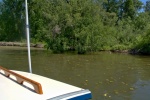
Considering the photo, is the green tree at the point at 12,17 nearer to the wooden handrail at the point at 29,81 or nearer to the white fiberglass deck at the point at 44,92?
the wooden handrail at the point at 29,81

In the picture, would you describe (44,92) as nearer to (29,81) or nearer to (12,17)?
(29,81)

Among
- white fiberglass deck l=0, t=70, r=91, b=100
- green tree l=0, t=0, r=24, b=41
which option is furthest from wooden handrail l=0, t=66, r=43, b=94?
green tree l=0, t=0, r=24, b=41

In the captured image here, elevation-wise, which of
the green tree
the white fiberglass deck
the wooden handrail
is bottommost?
the white fiberglass deck

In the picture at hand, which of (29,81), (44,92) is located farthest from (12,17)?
(44,92)

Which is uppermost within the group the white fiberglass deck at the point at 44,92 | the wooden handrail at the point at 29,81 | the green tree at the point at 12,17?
the green tree at the point at 12,17

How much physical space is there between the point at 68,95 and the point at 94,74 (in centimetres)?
879

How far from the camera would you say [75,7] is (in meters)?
24.6

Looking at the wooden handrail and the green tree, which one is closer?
the wooden handrail

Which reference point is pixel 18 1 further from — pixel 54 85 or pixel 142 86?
pixel 54 85

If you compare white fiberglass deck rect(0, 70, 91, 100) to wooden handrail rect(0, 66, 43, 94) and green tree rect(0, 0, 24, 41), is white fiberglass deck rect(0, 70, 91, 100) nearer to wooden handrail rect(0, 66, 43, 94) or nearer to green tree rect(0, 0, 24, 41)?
wooden handrail rect(0, 66, 43, 94)

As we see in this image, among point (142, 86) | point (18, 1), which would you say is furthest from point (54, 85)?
point (18, 1)

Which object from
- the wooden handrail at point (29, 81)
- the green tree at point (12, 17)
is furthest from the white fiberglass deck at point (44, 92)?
the green tree at point (12, 17)

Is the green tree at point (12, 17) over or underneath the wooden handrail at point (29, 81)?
over

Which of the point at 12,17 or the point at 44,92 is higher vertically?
the point at 12,17
